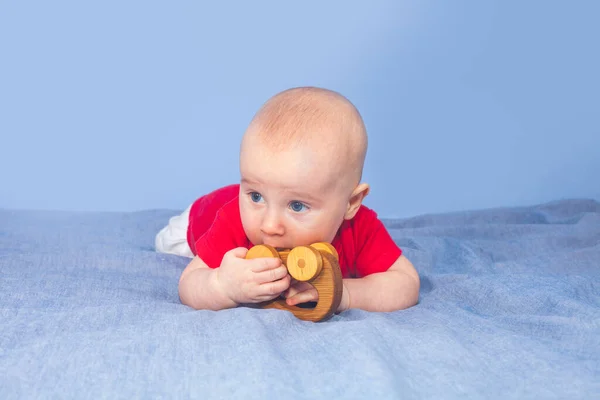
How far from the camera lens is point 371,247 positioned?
73.1 inches

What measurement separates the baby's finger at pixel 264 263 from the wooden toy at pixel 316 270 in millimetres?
23

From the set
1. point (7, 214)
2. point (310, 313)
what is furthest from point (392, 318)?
point (7, 214)

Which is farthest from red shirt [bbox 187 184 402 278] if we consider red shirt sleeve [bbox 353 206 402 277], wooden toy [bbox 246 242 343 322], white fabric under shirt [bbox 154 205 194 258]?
white fabric under shirt [bbox 154 205 194 258]

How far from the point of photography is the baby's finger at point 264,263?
5.01 feet

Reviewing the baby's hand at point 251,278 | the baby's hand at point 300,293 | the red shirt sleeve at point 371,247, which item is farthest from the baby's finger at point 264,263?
the red shirt sleeve at point 371,247

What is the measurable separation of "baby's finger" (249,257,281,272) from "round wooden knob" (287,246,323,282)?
28 millimetres

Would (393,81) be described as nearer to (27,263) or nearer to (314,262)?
A: (27,263)

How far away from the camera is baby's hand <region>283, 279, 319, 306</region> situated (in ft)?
5.32

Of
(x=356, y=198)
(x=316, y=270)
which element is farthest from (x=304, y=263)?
(x=356, y=198)

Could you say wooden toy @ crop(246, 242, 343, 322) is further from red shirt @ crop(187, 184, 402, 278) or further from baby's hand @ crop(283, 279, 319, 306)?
red shirt @ crop(187, 184, 402, 278)

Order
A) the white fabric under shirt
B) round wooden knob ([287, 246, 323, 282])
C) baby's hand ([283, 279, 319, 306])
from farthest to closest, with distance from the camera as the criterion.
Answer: the white fabric under shirt → baby's hand ([283, 279, 319, 306]) → round wooden knob ([287, 246, 323, 282])

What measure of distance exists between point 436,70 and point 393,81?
0.73 feet

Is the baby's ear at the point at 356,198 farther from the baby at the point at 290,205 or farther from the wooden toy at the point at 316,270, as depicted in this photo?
the wooden toy at the point at 316,270

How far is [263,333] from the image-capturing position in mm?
1408
